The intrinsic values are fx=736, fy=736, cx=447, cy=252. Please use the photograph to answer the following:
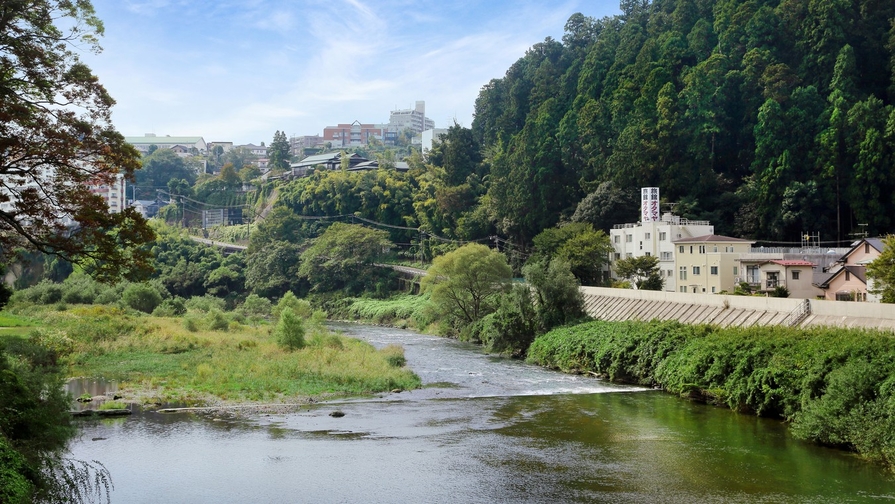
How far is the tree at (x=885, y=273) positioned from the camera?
32531 millimetres

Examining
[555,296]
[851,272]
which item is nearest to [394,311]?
[555,296]

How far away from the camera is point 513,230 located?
76000 mm

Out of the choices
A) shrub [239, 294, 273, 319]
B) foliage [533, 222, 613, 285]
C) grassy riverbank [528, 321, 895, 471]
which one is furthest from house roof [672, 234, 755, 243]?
shrub [239, 294, 273, 319]

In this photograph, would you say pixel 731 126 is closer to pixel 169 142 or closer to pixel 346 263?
pixel 346 263

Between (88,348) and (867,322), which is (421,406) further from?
(88,348)

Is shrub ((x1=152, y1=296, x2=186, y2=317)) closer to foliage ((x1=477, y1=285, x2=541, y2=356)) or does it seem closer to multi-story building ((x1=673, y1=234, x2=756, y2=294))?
foliage ((x1=477, y1=285, x2=541, y2=356))

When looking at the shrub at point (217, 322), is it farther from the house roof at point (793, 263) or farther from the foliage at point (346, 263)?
the house roof at point (793, 263)

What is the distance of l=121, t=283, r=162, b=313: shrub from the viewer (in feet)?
194

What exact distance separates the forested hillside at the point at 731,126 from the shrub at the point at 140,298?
3427 cm

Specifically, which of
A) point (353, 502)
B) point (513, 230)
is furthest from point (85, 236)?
point (513, 230)

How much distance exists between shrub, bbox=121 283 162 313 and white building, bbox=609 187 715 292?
37870 millimetres

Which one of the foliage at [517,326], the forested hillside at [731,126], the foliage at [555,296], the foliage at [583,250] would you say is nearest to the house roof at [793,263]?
the foliage at [555,296]

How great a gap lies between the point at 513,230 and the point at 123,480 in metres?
60.0

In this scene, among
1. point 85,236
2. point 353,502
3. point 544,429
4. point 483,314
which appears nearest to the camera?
point 85,236
